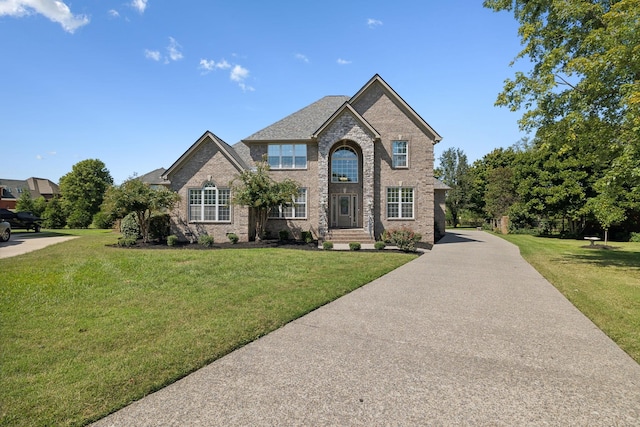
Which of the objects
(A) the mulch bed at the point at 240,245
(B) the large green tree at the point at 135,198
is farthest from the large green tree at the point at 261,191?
(B) the large green tree at the point at 135,198

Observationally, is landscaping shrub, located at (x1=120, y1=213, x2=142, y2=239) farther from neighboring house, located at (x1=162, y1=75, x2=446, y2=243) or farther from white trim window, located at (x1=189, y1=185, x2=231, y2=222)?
white trim window, located at (x1=189, y1=185, x2=231, y2=222)

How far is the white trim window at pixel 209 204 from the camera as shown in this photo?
20.0 meters

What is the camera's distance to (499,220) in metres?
39.2

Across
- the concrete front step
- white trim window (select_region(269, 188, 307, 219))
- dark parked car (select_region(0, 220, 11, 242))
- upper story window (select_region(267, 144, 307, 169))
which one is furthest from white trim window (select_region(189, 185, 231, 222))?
dark parked car (select_region(0, 220, 11, 242))

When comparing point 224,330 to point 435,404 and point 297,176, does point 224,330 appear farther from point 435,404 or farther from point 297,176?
point 297,176

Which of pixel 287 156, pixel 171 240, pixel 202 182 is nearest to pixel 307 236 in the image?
pixel 287 156

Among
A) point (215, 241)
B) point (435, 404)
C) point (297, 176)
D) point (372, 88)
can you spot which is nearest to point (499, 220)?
point (372, 88)

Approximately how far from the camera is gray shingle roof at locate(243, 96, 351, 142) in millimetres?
21453

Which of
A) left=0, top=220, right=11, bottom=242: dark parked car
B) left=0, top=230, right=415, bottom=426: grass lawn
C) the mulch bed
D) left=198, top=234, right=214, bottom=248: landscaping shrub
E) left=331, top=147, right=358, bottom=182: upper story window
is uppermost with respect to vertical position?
left=331, top=147, right=358, bottom=182: upper story window

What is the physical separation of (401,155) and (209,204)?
13276 millimetres

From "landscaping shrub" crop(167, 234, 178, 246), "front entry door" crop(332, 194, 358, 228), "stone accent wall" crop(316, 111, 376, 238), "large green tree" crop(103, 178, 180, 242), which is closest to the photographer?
"large green tree" crop(103, 178, 180, 242)

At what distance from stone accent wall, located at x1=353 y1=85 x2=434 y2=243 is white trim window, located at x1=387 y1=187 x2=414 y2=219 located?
277mm

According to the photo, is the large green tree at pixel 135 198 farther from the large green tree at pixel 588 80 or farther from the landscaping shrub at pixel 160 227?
the large green tree at pixel 588 80

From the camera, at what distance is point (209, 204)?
65.9ft
